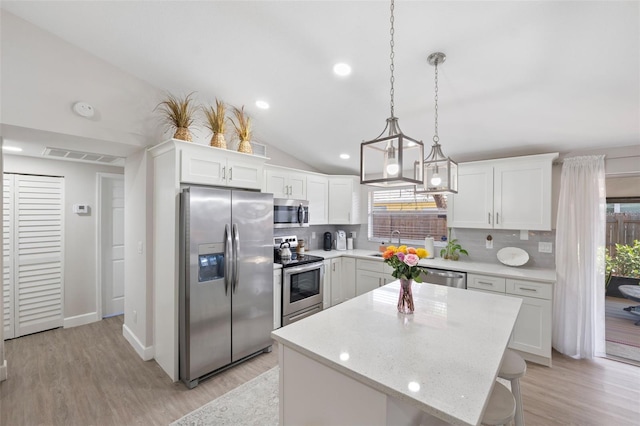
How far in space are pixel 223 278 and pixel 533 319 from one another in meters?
3.18

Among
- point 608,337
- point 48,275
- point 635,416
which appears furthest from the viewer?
point 48,275

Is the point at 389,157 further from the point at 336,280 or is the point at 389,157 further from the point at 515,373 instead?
the point at 336,280

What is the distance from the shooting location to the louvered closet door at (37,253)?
11.3 ft

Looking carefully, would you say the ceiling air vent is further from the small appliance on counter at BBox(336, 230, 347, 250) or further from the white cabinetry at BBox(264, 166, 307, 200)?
the small appliance on counter at BBox(336, 230, 347, 250)

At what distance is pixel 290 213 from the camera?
4.04m

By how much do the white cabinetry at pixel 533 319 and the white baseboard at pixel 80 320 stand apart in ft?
17.4

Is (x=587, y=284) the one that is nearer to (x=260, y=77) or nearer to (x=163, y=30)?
(x=260, y=77)

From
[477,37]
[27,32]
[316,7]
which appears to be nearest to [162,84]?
[27,32]

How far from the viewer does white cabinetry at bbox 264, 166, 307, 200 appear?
12.5ft

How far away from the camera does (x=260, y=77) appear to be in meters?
2.76

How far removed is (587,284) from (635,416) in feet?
4.02

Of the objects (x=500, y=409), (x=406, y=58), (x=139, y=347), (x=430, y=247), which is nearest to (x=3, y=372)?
(x=139, y=347)

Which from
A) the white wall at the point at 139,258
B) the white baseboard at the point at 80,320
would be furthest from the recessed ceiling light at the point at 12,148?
the white baseboard at the point at 80,320

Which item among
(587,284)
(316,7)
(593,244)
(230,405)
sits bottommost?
(230,405)
